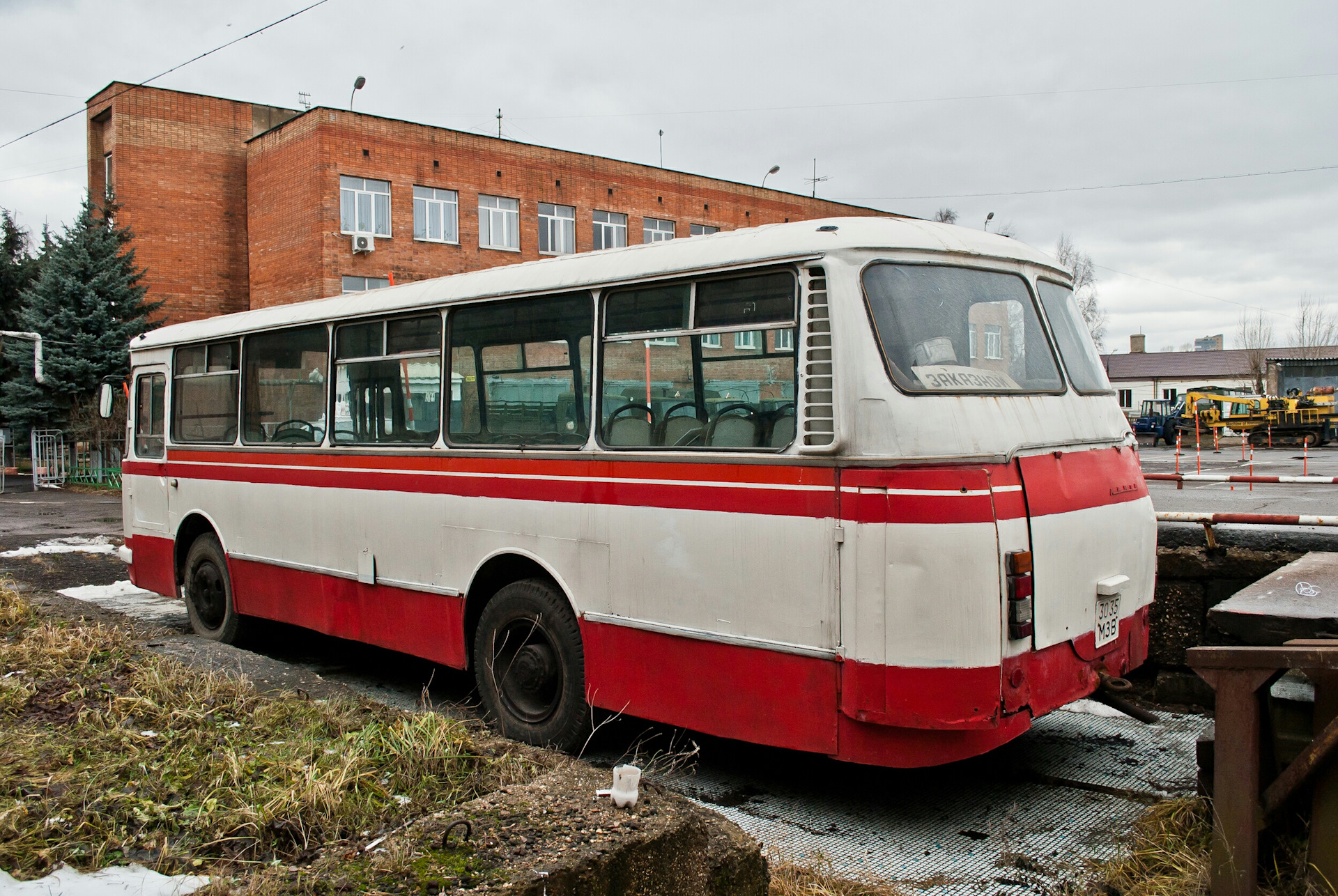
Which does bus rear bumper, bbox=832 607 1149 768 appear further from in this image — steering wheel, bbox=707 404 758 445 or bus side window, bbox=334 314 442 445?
bus side window, bbox=334 314 442 445

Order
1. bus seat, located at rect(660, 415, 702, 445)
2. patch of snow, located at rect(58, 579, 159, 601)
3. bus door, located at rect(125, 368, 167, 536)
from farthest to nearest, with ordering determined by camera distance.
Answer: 1. patch of snow, located at rect(58, 579, 159, 601)
2. bus door, located at rect(125, 368, 167, 536)
3. bus seat, located at rect(660, 415, 702, 445)

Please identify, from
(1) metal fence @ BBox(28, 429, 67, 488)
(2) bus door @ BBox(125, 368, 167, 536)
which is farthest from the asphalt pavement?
(1) metal fence @ BBox(28, 429, 67, 488)

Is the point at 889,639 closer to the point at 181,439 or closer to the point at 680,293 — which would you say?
A: the point at 680,293

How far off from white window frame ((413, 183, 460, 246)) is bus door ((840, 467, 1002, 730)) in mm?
30820

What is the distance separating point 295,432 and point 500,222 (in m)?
28.5

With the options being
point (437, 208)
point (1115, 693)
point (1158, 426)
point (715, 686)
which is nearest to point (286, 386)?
point (715, 686)

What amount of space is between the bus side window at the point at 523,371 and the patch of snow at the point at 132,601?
5.15 meters

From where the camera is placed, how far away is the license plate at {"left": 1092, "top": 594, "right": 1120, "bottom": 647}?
4.68 metres

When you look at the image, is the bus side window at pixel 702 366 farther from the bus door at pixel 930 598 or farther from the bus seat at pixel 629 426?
the bus door at pixel 930 598

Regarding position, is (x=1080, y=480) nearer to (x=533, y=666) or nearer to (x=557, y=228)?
(x=533, y=666)

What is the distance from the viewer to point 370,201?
31.8 m

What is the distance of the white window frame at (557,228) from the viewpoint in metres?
36.0

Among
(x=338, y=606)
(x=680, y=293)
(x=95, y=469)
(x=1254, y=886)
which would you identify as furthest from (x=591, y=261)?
(x=95, y=469)

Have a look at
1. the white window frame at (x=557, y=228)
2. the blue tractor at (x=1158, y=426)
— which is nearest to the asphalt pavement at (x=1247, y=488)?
the blue tractor at (x=1158, y=426)
